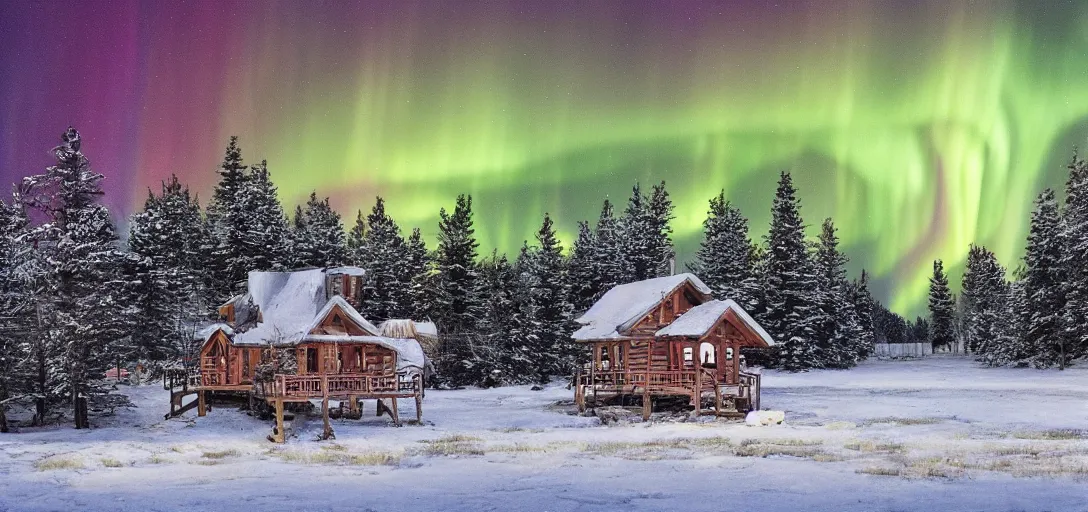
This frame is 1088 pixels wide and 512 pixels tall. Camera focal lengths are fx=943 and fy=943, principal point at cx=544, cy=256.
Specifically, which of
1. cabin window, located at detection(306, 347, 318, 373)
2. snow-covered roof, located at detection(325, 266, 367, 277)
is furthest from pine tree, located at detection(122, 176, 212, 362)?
cabin window, located at detection(306, 347, 318, 373)

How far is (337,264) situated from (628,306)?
31.2 metres

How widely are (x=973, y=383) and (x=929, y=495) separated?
50625 millimetres

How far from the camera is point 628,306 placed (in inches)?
2039

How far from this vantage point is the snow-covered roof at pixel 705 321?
148 ft

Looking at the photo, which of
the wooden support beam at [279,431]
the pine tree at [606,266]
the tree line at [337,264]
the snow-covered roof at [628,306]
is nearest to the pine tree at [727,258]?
the tree line at [337,264]

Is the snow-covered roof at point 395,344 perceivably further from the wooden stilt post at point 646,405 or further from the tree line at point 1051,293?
the tree line at point 1051,293

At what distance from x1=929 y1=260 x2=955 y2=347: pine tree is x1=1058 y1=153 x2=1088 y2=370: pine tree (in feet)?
234

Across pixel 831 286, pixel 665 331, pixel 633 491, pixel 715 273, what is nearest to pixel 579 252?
pixel 715 273

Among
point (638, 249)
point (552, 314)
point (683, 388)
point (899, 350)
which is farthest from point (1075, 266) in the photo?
point (899, 350)

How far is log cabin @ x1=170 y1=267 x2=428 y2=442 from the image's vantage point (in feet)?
136

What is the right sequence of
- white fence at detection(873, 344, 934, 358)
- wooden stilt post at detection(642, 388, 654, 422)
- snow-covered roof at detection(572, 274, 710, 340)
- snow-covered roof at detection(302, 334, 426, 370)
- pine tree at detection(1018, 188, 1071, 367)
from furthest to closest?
white fence at detection(873, 344, 934, 358) → pine tree at detection(1018, 188, 1071, 367) → snow-covered roof at detection(572, 274, 710, 340) → wooden stilt post at detection(642, 388, 654, 422) → snow-covered roof at detection(302, 334, 426, 370)

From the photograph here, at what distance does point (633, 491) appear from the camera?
23.2m

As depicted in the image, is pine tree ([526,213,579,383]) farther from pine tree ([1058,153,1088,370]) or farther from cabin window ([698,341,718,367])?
pine tree ([1058,153,1088,370])

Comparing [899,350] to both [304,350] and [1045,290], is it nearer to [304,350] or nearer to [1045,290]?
[1045,290]
